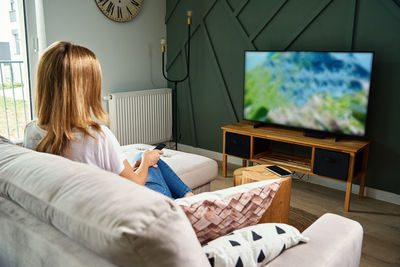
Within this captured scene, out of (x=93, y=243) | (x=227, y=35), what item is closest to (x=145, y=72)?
(x=227, y=35)

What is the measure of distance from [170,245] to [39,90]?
88 cm

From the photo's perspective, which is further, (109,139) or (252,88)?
(252,88)

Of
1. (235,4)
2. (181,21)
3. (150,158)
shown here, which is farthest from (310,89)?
(181,21)

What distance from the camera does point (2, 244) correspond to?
3.42 feet

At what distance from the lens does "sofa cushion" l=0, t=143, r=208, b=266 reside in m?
0.67

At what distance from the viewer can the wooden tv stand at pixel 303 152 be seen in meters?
2.79

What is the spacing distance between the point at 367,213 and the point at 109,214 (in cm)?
262

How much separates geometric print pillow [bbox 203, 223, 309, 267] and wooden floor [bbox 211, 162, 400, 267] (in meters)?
1.35

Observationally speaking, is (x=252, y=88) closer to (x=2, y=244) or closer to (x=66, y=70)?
(x=66, y=70)

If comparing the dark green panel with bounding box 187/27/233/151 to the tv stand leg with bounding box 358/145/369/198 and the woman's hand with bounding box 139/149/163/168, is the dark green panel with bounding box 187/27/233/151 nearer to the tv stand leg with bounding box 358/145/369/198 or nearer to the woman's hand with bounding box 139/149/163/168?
the tv stand leg with bounding box 358/145/369/198

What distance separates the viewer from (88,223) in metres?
0.73

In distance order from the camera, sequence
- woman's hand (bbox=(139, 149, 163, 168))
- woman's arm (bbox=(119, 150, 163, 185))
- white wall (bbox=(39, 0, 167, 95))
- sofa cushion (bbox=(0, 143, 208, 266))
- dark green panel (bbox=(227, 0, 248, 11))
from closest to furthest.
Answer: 1. sofa cushion (bbox=(0, 143, 208, 266))
2. woman's arm (bbox=(119, 150, 163, 185))
3. woman's hand (bbox=(139, 149, 163, 168))
4. white wall (bbox=(39, 0, 167, 95))
5. dark green panel (bbox=(227, 0, 248, 11))

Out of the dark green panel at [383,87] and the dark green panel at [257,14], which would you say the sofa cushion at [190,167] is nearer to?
the dark green panel at [383,87]

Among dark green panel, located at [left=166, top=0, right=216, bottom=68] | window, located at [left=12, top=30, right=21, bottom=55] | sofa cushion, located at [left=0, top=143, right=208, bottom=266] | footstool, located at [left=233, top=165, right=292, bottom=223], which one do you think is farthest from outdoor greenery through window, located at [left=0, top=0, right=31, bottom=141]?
sofa cushion, located at [left=0, top=143, right=208, bottom=266]
